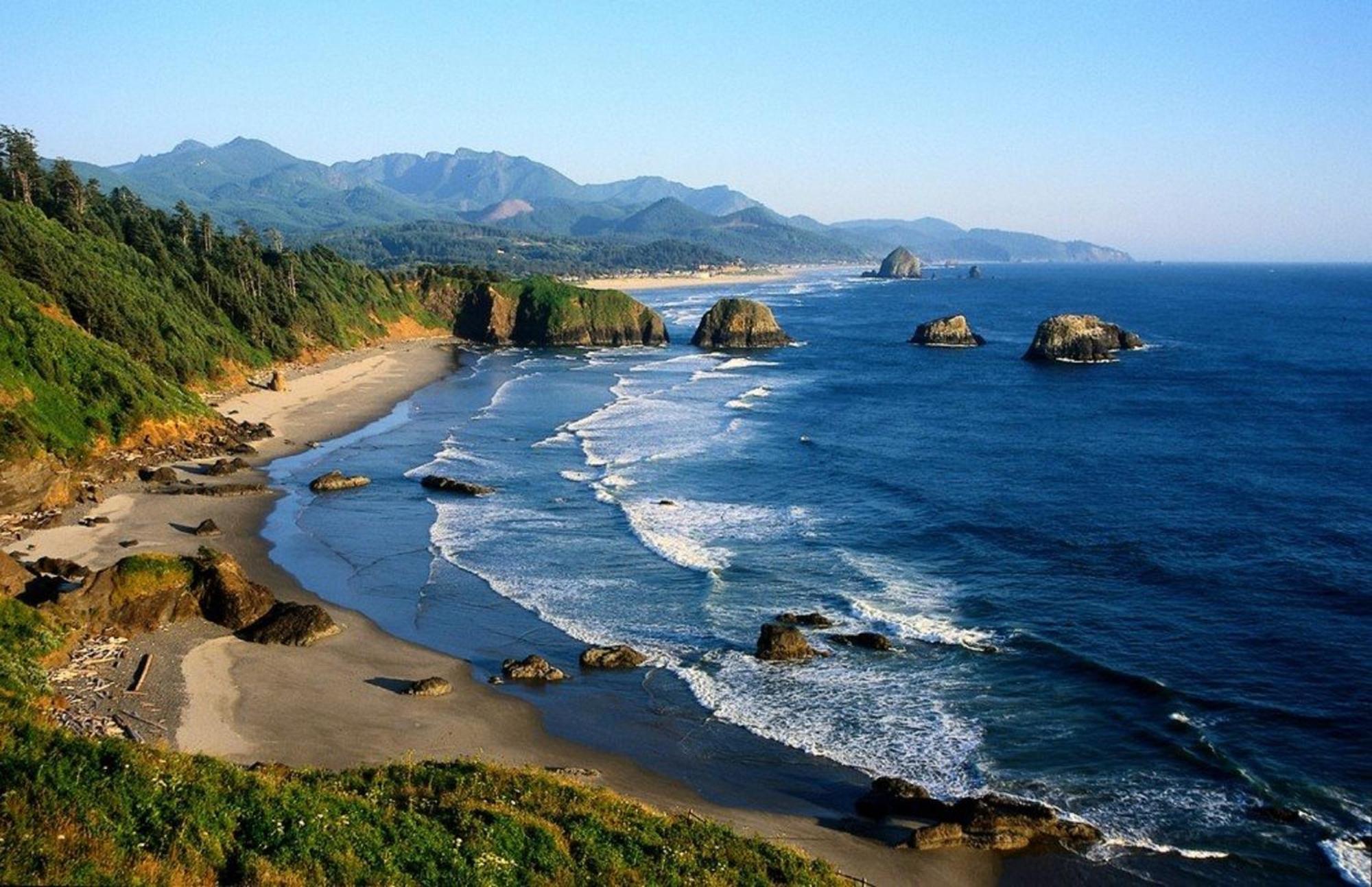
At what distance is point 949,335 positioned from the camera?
126500mm

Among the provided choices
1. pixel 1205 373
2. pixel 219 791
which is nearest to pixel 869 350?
pixel 1205 373

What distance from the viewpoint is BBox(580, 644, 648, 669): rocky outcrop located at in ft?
105

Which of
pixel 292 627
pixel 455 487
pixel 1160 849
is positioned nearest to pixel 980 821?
pixel 1160 849

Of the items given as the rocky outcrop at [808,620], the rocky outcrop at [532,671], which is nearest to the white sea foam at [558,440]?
the rocky outcrop at [808,620]

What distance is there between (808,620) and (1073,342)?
83.5 metres

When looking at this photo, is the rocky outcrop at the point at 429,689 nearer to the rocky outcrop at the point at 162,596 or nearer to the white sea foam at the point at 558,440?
the rocky outcrop at the point at 162,596

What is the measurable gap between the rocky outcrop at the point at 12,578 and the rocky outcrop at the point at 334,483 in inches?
805

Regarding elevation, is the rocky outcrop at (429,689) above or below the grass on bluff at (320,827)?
below

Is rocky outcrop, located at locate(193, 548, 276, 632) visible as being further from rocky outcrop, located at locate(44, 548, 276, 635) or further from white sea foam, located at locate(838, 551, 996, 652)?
white sea foam, located at locate(838, 551, 996, 652)

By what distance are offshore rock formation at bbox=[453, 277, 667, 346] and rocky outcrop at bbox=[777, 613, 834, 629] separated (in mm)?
103861

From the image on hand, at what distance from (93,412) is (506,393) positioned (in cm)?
4230

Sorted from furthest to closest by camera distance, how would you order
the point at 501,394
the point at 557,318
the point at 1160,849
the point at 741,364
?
the point at 557,318, the point at 741,364, the point at 501,394, the point at 1160,849

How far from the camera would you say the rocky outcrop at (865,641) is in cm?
3334

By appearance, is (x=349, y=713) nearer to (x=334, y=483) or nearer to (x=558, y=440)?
(x=334, y=483)
